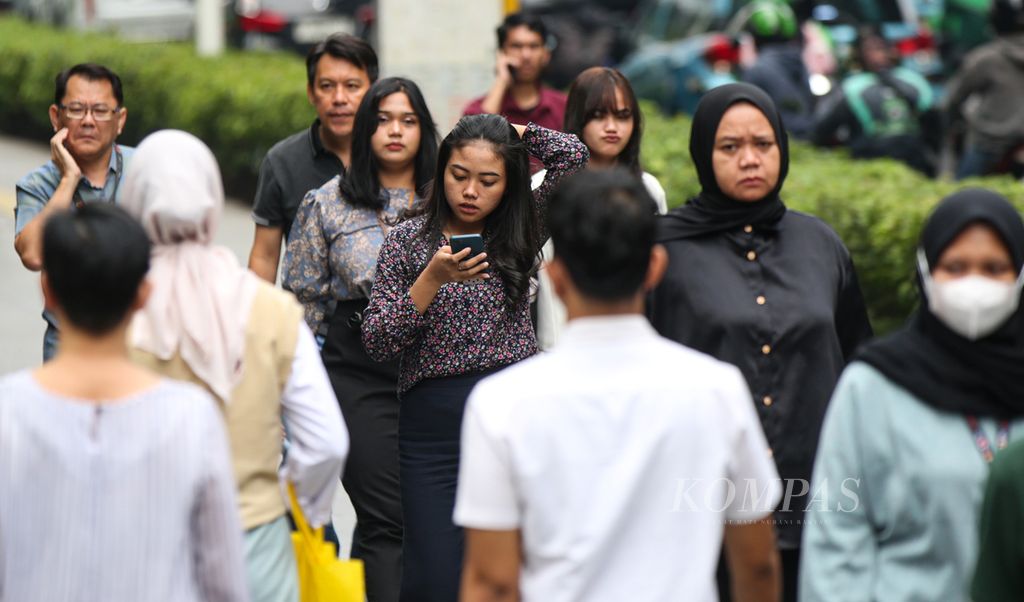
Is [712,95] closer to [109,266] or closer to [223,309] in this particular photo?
[223,309]

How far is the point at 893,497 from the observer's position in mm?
3771

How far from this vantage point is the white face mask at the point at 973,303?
377 cm

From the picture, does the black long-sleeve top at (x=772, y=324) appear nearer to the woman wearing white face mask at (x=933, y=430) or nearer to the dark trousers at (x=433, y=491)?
the dark trousers at (x=433, y=491)

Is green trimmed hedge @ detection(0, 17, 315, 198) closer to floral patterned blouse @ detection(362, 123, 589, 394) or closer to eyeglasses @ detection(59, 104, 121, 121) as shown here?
eyeglasses @ detection(59, 104, 121, 121)

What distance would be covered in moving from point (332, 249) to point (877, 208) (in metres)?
3.62

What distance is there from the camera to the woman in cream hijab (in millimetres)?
3840

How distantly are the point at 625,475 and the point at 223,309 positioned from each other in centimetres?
104

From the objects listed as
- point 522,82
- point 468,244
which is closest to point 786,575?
point 468,244

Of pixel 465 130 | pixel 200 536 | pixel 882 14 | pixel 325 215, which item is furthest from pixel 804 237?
pixel 882 14

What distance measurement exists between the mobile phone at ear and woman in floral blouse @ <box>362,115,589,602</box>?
8 centimetres

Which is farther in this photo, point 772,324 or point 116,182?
point 116,182

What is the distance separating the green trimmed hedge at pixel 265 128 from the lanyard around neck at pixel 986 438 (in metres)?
4.63

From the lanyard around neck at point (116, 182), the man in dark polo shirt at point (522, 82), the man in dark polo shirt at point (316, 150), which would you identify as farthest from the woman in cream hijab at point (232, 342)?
the man in dark polo shirt at point (522, 82)

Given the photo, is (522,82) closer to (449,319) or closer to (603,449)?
(449,319)
